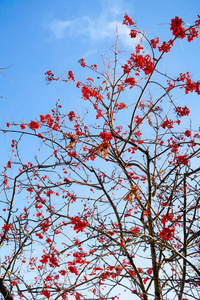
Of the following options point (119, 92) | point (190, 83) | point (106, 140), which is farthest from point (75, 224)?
point (190, 83)

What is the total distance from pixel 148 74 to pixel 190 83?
0.95m

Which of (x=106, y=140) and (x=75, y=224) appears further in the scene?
(x=106, y=140)

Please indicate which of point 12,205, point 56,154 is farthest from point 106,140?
point 12,205

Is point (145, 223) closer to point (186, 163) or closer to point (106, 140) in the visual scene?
point (186, 163)

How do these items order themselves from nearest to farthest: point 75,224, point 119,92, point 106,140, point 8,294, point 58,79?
1. point 75,224
2. point 106,140
3. point 8,294
4. point 119,92
5. point 58,79

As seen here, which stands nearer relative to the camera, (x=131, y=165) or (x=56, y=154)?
(x=56, y=154)

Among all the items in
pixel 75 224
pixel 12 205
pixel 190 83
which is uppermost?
pixel 190 83

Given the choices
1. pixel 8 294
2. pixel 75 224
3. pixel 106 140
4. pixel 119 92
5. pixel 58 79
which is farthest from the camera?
pixel 58 79

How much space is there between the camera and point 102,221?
5.02 meters

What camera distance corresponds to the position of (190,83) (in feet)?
18.7

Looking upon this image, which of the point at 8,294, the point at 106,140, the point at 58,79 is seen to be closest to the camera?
the point at 106,140

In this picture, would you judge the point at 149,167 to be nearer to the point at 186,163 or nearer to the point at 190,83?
the point at 186,163

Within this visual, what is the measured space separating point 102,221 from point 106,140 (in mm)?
1484

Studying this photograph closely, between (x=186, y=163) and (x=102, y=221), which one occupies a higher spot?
(x=186, y=163)
